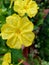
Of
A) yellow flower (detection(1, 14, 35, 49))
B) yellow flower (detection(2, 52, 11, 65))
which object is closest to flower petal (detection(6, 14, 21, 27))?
yellow flower (detection(1, 14, 35, 49))

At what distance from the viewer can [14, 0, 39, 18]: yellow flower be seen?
1241 millimetres

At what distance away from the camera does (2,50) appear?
1.42 m

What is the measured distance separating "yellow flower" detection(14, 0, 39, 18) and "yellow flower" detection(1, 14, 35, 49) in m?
0.04

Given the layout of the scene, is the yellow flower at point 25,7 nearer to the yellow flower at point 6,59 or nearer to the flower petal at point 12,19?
the flower petal at point 12,19

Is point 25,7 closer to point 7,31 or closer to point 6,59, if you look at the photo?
point 7,31

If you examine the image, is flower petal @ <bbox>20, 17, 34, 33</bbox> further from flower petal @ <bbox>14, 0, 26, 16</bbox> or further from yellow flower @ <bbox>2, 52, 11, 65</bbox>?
yellow flower @ <bbox>2, 52, 11, 65</bbox>

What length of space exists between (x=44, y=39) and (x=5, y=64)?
1.22m

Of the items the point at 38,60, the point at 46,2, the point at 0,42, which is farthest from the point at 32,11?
the point at 46,2

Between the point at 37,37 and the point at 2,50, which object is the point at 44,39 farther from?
the point at 2,50

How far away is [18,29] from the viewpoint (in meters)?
1.26

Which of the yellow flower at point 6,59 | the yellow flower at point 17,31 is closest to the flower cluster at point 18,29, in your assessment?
the yellow flower at point 17,31

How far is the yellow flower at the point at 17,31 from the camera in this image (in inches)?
48.2

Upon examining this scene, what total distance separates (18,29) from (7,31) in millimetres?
58

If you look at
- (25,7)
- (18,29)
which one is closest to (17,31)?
(18,29)
